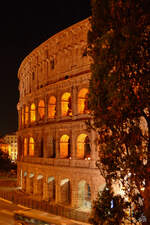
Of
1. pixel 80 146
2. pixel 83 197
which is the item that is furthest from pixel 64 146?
pixel 83 197

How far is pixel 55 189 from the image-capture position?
2850 centimetres

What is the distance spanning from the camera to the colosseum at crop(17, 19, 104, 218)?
81.5 ft

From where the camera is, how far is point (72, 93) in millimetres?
26234

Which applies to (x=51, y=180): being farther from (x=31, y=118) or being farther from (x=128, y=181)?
(x=128, y=181)

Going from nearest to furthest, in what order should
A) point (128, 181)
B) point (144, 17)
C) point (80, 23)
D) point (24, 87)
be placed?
point (144, 17), point (128, 181), point (80, 23), point (24, 87)

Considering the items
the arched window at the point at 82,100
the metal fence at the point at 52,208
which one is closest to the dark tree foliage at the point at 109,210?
the metal fence at the point at 52,208

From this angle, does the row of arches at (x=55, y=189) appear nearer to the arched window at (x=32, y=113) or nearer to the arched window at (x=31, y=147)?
the arched window at (x=31, y=147)

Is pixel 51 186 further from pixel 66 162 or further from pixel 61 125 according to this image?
pixel 61 125

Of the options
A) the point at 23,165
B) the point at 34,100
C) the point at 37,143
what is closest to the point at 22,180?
the point at 23,165

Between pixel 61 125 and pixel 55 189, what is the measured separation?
673cm

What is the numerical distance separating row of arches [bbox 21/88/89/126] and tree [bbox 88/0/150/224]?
13.7 meters

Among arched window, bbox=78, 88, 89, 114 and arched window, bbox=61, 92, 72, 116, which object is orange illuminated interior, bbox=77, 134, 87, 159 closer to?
arched window, bbox=78, 88, 89, 114

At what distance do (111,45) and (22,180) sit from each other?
2870 centimetres


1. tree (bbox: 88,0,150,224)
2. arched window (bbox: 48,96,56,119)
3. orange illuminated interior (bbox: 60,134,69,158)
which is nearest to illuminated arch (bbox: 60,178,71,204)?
orange illuminated interior (bbox: 60,134,69,158)
